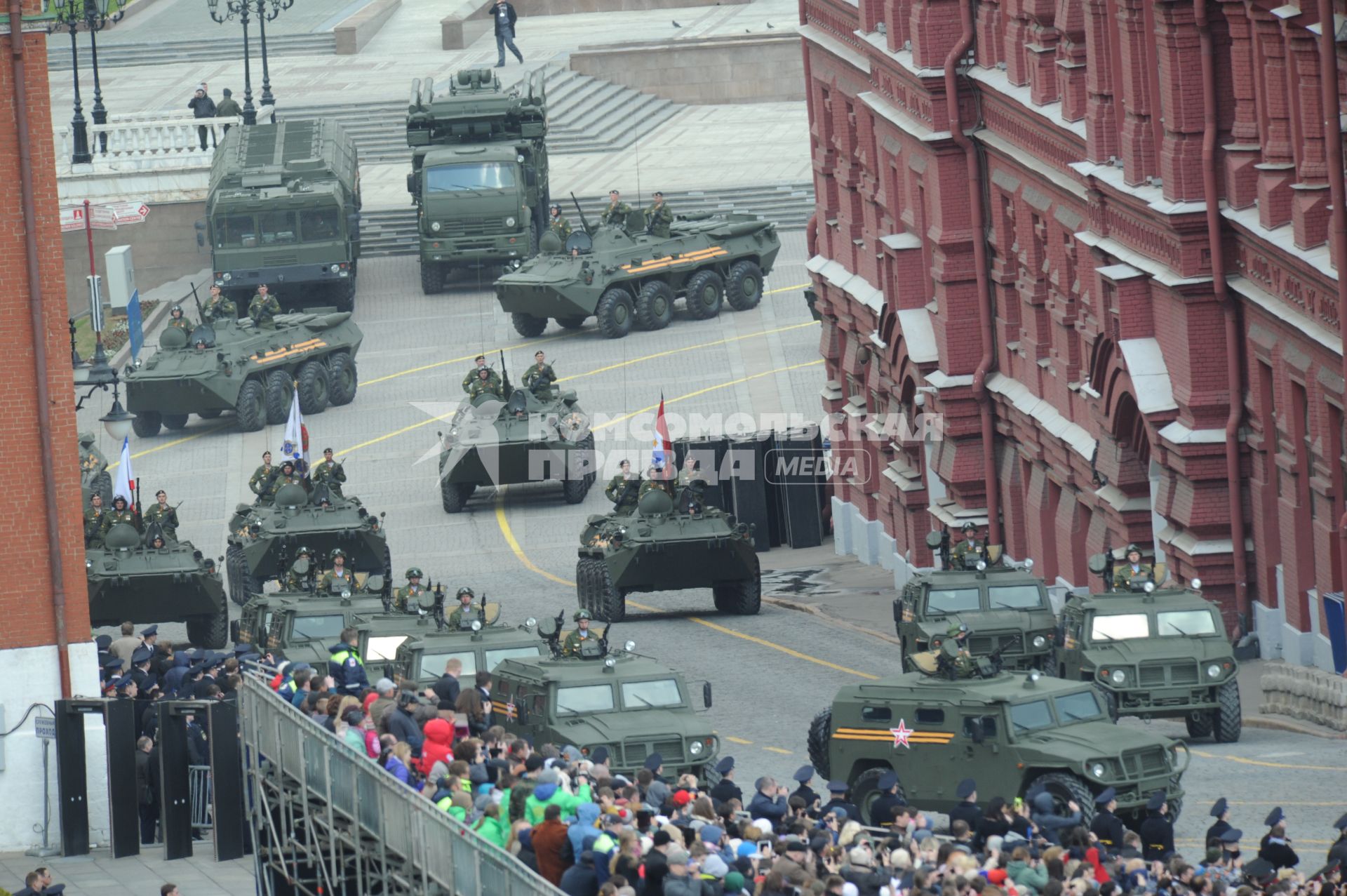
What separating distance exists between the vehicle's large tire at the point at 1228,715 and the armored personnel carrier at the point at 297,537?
15.2 m

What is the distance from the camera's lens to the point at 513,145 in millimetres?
64500

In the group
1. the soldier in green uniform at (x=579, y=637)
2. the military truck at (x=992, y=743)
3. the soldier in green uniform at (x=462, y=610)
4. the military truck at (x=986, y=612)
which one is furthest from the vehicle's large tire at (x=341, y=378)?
the military truck at (x=992, y=743)

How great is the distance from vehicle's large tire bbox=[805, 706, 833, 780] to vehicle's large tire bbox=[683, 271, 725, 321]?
31.7 metres

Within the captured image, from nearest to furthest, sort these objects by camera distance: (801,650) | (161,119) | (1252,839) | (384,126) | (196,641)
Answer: (1252,839), (801,650), (196,641), (161,119), (384,126)

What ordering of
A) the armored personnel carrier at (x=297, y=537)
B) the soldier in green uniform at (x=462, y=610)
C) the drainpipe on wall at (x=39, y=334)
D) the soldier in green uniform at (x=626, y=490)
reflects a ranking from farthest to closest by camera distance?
the armored personnel carrier at (x=297, y=537)
the soldier in green uniform at (x=626, y=490)
the soldier in green uniform at (x=462, y=610)
the drainpipe on wall at (x=39, y=334)

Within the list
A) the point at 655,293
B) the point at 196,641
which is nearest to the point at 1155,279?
the point at 196,641

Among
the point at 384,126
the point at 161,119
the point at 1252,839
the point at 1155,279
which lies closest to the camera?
the point at 1252,839

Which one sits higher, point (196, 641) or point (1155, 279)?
point (1155, 279)

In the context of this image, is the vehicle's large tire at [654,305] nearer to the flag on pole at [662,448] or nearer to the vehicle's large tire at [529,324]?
the vehicle's large tire at [529,324]

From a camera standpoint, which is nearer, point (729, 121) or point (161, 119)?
point (161, 119)

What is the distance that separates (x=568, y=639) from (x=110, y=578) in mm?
11767

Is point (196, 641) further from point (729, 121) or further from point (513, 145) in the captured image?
point (729, 121)

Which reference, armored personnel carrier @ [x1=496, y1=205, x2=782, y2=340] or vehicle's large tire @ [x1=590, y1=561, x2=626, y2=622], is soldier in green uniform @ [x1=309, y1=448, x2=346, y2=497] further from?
armored personnel carrier @ [x1=496, y1=205, x2=782, y2=340]

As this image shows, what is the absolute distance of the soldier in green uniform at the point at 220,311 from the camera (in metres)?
56.2
